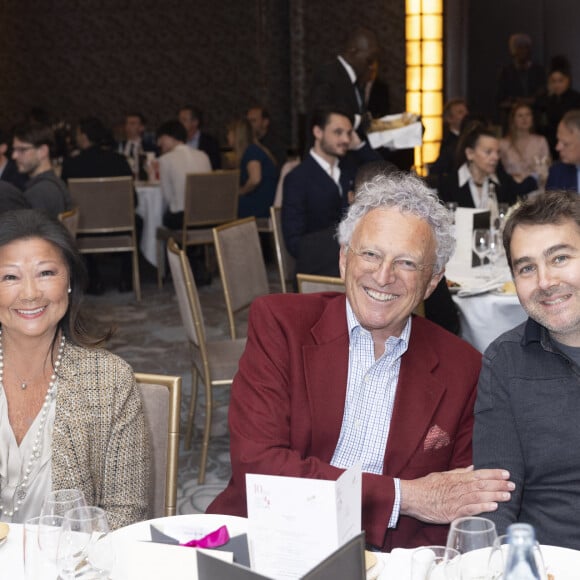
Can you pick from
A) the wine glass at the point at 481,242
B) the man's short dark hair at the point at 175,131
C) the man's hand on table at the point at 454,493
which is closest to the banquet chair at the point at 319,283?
the wine glass at the point at 481,242

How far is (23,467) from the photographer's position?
220cm

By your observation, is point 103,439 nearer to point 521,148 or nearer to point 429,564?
point 429,564

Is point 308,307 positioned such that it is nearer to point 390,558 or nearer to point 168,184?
point 390,558

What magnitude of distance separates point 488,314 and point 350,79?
2726mm

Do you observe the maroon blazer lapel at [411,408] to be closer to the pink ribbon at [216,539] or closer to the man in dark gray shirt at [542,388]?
the man in dark gray shirt at [542,388]

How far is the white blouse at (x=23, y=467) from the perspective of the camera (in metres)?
2.17

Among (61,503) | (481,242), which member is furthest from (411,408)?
(481,242)

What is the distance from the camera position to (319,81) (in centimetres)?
609

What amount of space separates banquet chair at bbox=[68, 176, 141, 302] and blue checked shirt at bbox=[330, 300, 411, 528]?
16.9 feet

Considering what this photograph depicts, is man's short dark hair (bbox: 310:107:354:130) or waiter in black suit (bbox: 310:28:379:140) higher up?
waiter in black suit (bbox: 310:28:379:140)

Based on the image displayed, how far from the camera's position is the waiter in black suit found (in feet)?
19.9

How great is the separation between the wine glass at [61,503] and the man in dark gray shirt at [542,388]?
35.0 inches

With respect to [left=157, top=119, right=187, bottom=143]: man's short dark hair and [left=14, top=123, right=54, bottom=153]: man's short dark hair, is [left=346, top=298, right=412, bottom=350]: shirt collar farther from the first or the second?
[left=157, top=119, right=187, bottom=143]: man's short dark hair

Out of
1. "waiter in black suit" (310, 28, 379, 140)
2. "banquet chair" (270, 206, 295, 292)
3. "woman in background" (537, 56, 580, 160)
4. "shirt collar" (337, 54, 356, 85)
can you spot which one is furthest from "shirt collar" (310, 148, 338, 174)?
"woman in background" (537, 56, 580, 160)
